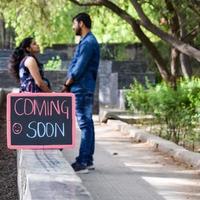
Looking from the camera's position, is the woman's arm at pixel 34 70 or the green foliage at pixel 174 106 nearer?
the woman's arm at pixel 34 70

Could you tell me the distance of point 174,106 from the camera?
46.2ft

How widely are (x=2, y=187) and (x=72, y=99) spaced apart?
157 cm

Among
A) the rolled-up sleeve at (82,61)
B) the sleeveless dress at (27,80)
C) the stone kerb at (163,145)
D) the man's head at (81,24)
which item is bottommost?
the stone kerb at (163,145)

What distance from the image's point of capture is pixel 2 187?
26.3 ft

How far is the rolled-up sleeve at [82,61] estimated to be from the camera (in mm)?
8102

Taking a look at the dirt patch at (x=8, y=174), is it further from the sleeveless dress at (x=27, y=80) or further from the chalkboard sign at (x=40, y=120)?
the sleeveless dress at (x=27, y=80)

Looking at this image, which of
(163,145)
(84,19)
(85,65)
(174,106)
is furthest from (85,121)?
(174,106)

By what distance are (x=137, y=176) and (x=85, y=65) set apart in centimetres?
160

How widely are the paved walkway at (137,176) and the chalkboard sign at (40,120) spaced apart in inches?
29.9

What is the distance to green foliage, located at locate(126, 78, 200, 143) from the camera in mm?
12227

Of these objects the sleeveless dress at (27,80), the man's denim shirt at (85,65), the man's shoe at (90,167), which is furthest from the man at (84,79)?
the sleeveless dress at (27,80)

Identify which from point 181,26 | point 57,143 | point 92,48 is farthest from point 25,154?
point 181,26

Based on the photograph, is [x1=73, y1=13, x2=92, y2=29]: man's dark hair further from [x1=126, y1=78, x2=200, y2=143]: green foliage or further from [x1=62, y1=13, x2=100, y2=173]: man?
[x1=126, y1=78, x2=200, y2=143]: green foliage

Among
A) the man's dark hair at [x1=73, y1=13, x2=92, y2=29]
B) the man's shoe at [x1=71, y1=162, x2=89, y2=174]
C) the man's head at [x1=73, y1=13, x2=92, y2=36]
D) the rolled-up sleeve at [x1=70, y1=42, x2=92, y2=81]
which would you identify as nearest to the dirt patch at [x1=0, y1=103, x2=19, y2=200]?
the man's shoe at [x1=71, y1=162, x2=89, y2=174]
